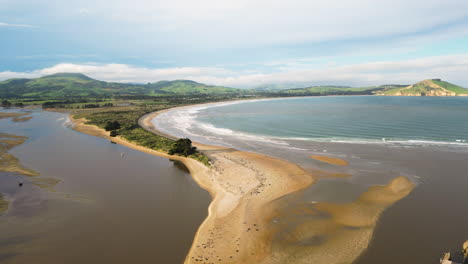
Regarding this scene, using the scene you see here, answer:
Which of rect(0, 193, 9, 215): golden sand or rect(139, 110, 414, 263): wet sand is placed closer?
rect(139, 110, 414, 263): wet sand

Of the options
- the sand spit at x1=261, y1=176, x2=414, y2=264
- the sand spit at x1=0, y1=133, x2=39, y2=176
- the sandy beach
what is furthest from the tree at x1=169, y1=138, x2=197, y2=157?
the sand spit at x1=261, y1=176, x2=414, y2=264

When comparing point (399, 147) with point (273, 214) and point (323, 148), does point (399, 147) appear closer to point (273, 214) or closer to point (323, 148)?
point (323, 148)

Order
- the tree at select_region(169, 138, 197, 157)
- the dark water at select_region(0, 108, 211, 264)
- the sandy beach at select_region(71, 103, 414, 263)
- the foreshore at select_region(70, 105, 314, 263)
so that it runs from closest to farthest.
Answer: the sandy beach at select_region(71, 103, 414, 263) → the foreshore at select_region(70, 105, 314, 263) → the dark water at select_region(0, 108, 211, 264) → the tree at select_region(169, 138, 197, 157)

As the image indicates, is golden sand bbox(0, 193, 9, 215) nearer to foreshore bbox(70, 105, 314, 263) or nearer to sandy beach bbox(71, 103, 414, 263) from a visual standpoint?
foreshore bbox(70, 105, 314, 263)

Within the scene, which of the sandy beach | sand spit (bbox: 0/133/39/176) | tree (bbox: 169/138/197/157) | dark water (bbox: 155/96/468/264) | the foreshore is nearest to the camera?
the sandy beach

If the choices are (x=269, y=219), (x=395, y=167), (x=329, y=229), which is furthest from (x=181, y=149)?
(x=395, y=167)

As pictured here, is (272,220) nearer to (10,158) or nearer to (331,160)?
(331,160)

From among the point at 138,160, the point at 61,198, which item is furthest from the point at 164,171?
the point at 61,198

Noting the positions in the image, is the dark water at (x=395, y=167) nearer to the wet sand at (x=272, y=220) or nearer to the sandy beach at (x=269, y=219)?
the wet sand at (x=272, y=220)
